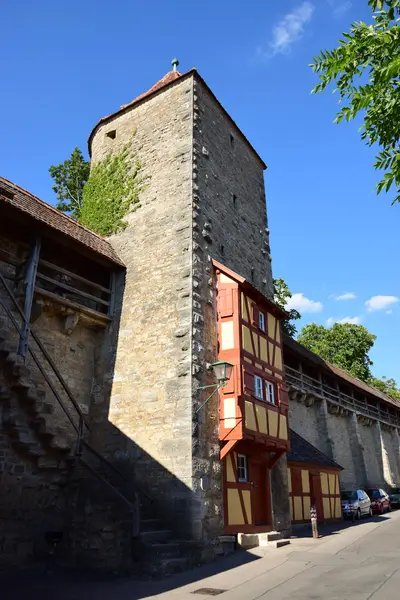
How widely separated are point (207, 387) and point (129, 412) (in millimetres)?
1993

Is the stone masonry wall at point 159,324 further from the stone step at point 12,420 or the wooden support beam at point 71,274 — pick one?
the stone step at point 12,420

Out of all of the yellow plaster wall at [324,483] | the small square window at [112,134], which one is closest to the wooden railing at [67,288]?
the small square window at [112,134]

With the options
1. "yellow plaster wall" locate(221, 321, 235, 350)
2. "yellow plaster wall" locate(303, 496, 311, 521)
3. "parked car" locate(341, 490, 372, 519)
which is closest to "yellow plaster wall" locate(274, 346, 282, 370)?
"yellow plaster wall" locate(221, 321, 235, 350)

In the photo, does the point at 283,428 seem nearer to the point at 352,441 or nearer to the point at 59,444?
the point at 59,444

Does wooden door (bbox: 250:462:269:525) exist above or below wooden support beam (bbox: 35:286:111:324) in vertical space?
below

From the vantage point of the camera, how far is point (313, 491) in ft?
55.6

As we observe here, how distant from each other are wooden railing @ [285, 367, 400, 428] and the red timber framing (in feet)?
11.4

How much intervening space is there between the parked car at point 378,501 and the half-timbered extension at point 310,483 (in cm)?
315

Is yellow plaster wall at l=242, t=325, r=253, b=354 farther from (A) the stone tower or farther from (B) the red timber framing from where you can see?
(B) the red timber framing

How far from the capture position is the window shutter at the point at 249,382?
1125 cm

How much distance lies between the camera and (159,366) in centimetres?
1090

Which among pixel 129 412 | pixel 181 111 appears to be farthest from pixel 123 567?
pixel 181 111

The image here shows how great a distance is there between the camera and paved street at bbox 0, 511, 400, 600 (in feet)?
22.2

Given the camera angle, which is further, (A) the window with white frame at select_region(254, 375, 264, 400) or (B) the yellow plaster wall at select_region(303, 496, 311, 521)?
(B) the yellow plaster wall at select_region(303, 496, 311, 521)
